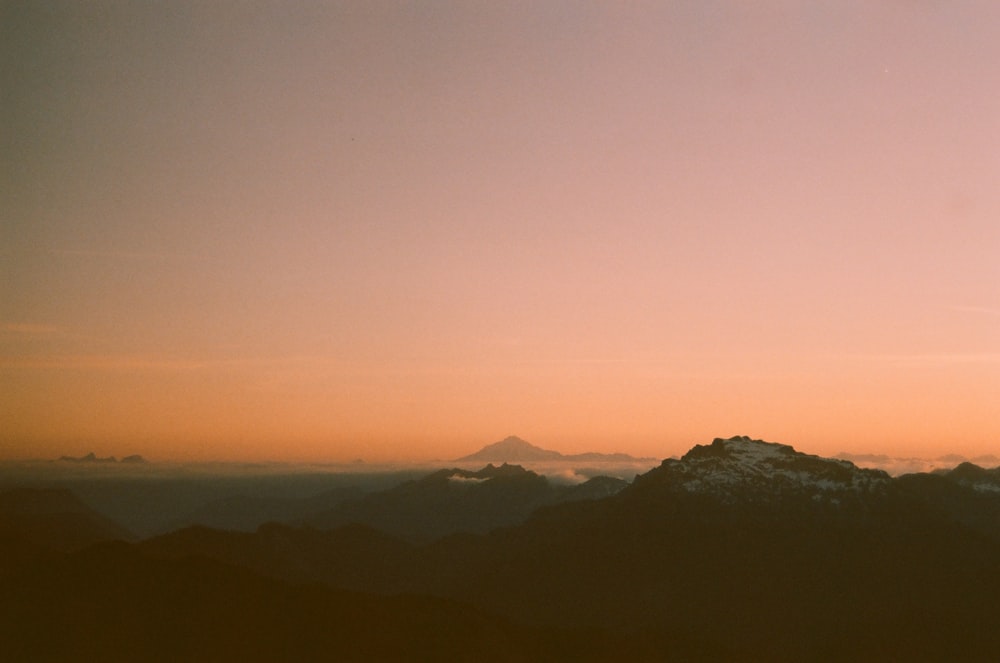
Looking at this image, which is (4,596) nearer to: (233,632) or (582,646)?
(233,632)

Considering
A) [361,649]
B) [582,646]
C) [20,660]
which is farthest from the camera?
[582,646]

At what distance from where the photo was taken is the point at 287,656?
157 meters

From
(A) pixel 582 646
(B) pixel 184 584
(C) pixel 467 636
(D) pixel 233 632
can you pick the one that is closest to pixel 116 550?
(B) pixel 184 584

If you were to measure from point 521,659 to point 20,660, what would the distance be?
3639 inches

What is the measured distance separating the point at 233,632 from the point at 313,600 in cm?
2102

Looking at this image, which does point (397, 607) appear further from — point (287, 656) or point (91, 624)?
point (91, 624)

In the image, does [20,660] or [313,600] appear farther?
[313,600]

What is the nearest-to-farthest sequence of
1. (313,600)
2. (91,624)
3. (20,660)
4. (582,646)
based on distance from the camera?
(20,660) → (91,624) → (313,600) → (582,646)

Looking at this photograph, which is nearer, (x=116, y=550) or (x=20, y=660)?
(x=20, y=660)

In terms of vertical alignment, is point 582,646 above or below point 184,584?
below

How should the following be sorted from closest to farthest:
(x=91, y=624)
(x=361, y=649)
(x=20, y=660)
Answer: (x=20, y=660), (x=91, y=624), (x=361, y=649)

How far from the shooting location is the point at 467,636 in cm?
18350

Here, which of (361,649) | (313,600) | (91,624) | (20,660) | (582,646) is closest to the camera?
(20,660)

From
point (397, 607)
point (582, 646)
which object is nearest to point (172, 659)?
point (397, 607)
